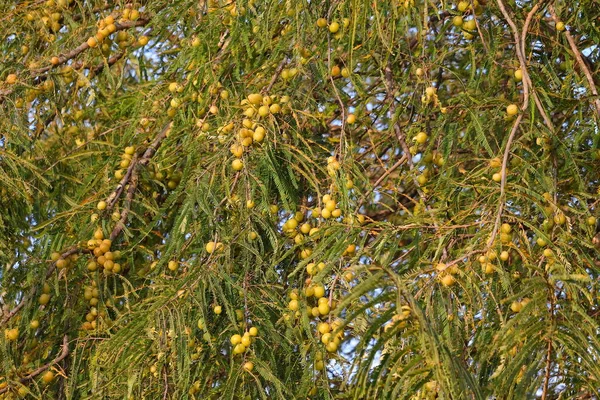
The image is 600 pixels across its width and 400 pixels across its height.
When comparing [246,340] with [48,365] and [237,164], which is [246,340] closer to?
[237,164]

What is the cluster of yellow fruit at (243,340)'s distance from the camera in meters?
2.21

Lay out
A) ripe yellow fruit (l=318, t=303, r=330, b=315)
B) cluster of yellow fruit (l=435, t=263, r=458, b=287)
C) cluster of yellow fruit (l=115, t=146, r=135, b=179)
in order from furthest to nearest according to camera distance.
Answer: cluster of yellow fruit (l=115, t=146, r=135, b=179)
ripe yellow fruit (l=318, t=303, r=330, b=315)
cluster of yellow fruit (l=435, t=263, r=458, b=287)

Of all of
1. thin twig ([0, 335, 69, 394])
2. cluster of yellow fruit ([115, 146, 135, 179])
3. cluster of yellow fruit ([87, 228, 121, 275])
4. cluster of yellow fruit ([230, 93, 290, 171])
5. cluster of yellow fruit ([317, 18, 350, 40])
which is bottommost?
thin twig ([0, 335, 69, 394])

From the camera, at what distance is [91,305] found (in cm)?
267

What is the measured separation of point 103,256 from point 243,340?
1.91ft

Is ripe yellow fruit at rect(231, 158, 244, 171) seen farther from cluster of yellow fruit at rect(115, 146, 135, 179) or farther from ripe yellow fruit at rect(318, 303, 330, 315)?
cluster of yellow fruit at rect(115, 146, 135, 179)

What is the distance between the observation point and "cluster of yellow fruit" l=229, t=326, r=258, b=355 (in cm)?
221

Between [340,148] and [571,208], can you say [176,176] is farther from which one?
[571,208]

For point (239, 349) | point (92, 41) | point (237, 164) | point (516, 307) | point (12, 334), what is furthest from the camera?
point (92, 41)

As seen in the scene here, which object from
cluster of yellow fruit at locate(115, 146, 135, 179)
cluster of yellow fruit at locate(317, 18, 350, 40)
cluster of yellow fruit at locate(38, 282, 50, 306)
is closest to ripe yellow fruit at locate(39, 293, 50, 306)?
cluster of yellow fruit at locate(38, 282, 50, 306)

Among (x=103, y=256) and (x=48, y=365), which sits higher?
(x=103, y=256)

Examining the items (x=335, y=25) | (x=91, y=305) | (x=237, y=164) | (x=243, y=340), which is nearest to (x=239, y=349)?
(x=243, y=340)

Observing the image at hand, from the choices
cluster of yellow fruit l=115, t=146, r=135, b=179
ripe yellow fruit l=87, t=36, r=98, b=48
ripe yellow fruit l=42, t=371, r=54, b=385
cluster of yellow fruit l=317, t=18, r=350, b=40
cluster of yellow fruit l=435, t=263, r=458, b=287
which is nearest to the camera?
cluster of yellow fruit l=435, t=263, r=458, b=287

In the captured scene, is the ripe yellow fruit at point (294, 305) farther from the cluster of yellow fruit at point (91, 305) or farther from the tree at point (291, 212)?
the cluster of yellow fruit at point (91, 305)
